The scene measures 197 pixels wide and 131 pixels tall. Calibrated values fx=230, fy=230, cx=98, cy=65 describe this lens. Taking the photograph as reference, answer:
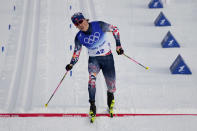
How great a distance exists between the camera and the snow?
4004mm

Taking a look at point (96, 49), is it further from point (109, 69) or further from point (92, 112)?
point (92, 112)

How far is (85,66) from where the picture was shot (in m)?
5.44

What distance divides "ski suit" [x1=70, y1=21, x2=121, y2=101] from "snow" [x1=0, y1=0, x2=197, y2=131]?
29.7 inches

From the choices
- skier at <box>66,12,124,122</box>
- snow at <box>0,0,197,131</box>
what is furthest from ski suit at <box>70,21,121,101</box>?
snow at <box>0,0,197,131</box>

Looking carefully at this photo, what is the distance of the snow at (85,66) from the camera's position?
4004 millimetres

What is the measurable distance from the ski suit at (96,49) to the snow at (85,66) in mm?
754

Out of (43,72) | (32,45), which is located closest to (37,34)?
(32,45)

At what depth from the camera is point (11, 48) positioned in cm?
595

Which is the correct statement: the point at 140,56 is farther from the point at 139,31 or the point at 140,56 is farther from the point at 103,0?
the point at 103,0

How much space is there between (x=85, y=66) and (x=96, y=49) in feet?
6.14

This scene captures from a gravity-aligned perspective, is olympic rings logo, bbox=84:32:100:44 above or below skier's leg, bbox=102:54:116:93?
above

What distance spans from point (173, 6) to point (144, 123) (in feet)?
17.5

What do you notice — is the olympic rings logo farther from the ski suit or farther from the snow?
the snow

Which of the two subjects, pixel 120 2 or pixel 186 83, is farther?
pixel 120 2
